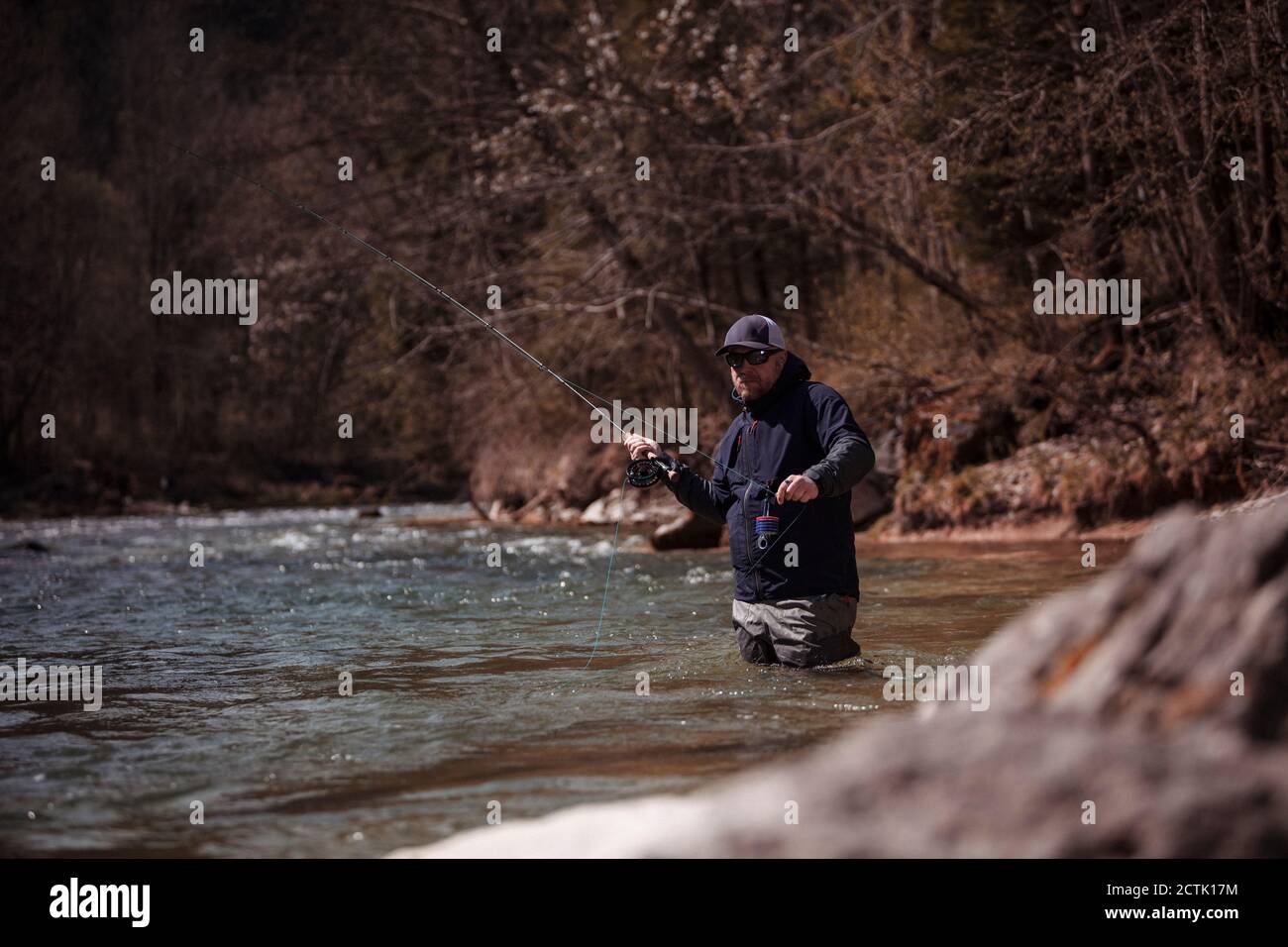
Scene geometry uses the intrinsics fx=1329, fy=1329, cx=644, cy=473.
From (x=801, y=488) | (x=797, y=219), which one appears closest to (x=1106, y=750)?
(x=801, y=488)

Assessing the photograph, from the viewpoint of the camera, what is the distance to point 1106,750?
2.42 metres

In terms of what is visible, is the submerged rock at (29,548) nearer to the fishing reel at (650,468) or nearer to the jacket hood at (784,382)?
the fishing reel at (650,468)

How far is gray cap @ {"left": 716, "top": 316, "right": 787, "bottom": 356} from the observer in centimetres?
655

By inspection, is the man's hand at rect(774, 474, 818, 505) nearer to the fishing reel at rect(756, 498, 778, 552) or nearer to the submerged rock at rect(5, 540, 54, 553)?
→ the fishing reel at rect(756, 498, 778, 552)

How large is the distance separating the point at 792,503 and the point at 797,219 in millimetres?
11542

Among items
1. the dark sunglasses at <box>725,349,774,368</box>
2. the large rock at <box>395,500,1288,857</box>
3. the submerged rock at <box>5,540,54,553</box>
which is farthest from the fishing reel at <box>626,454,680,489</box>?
the submerged rock at <box>5,540,54,553</box>

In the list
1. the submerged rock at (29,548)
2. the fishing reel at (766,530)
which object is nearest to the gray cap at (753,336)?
the fishing reel at (766,530)

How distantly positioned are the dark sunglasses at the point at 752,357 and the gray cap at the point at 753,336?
0.04m

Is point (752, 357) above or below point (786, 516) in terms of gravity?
above

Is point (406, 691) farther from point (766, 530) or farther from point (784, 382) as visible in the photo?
point (784, 382)
